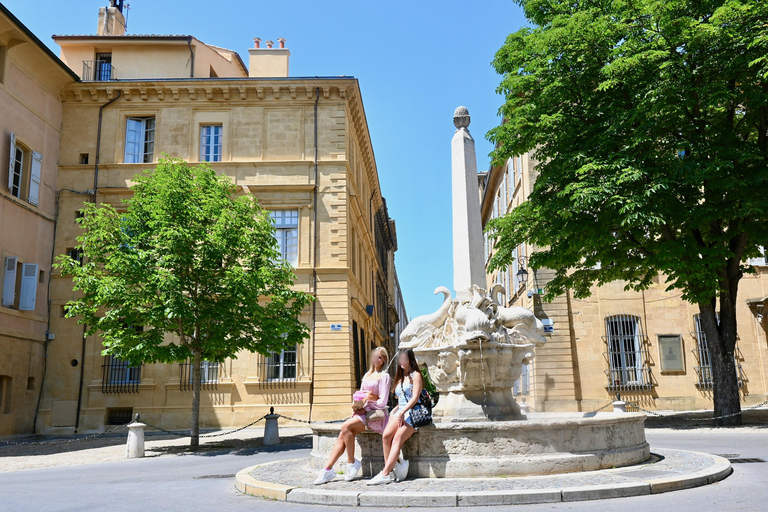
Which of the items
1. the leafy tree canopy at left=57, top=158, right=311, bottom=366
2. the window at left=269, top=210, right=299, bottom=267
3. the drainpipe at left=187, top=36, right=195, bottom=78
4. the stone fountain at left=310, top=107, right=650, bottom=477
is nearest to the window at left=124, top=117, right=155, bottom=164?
the drainpipe at left=187, top=36, right=195, bottom=78

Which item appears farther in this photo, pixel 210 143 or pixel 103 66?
pixel 103 66

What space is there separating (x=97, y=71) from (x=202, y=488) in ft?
81.1

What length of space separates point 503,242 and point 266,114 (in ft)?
38.4

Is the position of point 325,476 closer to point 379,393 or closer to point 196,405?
point 379,393

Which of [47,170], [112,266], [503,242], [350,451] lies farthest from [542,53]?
[47,170]

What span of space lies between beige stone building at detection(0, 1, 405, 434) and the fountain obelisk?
13423 millimetres

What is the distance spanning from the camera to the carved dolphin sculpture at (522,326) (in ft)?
33.1

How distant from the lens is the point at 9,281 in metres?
22.2

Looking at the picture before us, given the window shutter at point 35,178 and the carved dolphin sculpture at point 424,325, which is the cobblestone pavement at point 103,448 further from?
the window shutter at point 35,178

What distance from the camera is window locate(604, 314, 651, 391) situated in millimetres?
24875

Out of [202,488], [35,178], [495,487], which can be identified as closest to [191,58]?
[35,178]

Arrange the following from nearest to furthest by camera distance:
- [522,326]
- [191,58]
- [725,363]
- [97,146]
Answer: [522,326] < [725,363] < [97,146] < [191,58]

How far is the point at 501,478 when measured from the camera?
25.0 ft

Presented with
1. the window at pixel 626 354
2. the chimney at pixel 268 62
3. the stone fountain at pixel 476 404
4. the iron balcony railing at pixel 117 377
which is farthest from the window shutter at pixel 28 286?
the window at pixel 626 354
